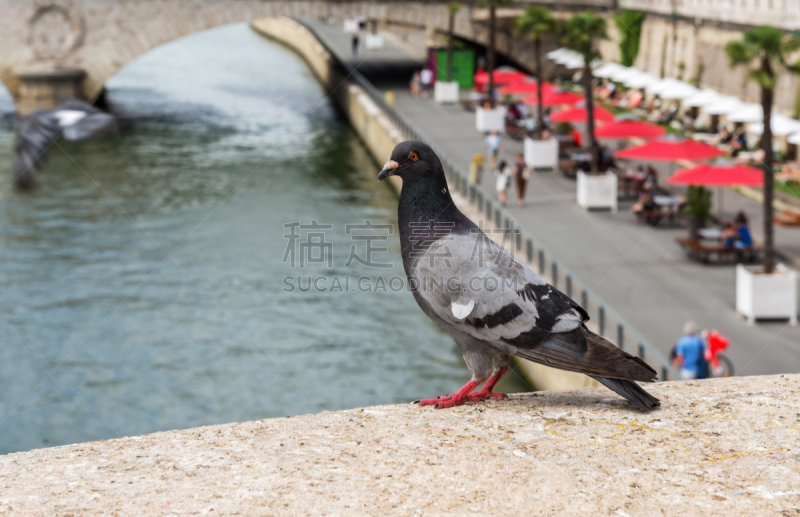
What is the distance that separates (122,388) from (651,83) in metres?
31.2

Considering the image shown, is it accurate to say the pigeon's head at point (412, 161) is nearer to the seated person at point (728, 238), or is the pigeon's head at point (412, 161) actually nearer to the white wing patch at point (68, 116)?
the white wing patch at point (68, 116)

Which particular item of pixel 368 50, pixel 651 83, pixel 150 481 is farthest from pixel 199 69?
pixel 150 481

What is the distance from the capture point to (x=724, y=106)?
34625 mm

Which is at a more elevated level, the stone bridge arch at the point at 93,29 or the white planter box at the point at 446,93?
the stone bridge arch at the point at 93,29

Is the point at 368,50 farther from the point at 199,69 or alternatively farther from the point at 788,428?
the point at 788,428

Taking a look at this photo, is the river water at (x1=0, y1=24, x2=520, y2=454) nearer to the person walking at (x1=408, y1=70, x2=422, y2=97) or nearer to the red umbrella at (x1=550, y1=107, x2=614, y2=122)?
the red umbrella at (x1=550, y1=107, x2=614, y2=122)

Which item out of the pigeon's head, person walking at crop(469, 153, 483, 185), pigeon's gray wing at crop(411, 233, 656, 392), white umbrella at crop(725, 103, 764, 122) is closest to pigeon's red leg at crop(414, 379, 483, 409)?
pigeon's gray wing at crop(411, 233, 656, 392)

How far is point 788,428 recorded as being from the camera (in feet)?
21.6

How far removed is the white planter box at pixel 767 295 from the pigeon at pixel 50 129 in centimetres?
1353

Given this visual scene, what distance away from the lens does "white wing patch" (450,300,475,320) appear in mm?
6723

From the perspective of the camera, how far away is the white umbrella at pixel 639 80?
43.0 meters

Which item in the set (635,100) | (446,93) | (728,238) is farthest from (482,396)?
(446,93)

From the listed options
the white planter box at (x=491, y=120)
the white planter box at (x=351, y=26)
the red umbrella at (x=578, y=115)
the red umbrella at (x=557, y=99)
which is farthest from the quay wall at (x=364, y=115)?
the red umbrella at (x=557, y=99)

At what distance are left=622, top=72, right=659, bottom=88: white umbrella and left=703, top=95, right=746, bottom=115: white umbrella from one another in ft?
23.2
